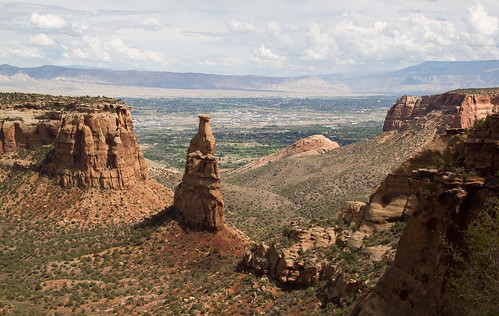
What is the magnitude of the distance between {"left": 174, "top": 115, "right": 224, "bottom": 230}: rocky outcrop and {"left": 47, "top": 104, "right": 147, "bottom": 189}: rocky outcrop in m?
15.5

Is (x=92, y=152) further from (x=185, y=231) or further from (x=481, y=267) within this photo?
(x=481, y=267)

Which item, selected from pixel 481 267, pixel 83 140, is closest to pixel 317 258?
pixel 481 267

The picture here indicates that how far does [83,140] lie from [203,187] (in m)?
20.8

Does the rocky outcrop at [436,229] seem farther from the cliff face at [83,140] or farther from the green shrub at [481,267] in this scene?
the cliff face at [83,140]

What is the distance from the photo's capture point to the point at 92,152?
61.7m

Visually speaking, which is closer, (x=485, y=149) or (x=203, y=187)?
(x=485, y=149)

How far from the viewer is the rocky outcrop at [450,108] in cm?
9081

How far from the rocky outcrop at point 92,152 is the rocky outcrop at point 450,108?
5339 centimetres

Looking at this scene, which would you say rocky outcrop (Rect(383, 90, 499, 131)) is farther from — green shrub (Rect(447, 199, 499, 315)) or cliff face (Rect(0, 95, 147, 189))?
green shrub (Rect(447, 199, 499, 315))

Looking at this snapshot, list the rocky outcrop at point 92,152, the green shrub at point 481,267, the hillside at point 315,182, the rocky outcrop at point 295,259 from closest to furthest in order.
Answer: the green shrub at point 481,267 < the rocky outcrop at point 295,259 < the rocky outcrop at point 92,152 < the hillside at point 315,182

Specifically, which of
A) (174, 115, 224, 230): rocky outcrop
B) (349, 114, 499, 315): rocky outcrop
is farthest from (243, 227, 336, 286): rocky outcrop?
(349, 114, 499, 315): rocky outcrop

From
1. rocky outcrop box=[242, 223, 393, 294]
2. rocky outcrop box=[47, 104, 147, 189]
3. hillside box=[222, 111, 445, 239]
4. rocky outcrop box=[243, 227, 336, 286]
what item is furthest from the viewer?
hillside box=[222, 111, 445, 239]

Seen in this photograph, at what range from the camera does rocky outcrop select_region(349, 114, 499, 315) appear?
723 inches

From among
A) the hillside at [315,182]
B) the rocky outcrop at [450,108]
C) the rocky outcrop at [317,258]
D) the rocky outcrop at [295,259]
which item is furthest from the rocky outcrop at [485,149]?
the rocky outcrop at [450,108]
